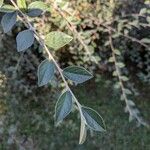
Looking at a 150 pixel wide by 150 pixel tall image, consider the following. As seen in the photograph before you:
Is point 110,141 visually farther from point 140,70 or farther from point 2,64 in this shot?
point 2,64

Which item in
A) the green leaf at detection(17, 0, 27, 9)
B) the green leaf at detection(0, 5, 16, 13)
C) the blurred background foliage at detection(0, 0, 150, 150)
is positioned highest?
the green leaf at detection(0, 5, 16, 13)

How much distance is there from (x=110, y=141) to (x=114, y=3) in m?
0.56

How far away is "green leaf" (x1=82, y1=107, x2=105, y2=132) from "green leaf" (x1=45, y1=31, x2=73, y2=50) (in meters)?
0.11

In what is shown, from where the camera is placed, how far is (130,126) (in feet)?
6.63

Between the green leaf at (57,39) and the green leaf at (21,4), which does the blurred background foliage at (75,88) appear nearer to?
the green leaf at (21,4)

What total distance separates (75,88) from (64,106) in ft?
4.53

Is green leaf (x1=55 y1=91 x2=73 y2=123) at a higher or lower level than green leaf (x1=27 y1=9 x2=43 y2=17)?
lower

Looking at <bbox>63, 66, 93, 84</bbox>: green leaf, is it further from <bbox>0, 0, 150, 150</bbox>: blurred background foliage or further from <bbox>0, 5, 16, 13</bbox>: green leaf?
<bbox>0, 0, 150, 150</bbox>: blurred background foliage

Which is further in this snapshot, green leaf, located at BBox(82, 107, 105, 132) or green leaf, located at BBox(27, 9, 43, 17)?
green leaf, located at BBox(27, 9, 43, 17)

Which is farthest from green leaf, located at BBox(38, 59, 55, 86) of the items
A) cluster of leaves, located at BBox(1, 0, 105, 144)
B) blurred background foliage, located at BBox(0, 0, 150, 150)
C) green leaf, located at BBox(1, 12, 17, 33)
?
blurred background foliage, located at BBox(0, 0, 150, 150)

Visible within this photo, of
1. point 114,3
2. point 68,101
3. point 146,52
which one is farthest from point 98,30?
point 68,101

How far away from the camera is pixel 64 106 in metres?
0.67

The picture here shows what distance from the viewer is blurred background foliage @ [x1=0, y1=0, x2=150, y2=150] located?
185 centimetres

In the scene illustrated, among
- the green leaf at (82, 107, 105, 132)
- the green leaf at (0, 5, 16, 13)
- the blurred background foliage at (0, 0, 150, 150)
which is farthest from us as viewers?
the blurred background foliage at (0, 0, 150, 150)
